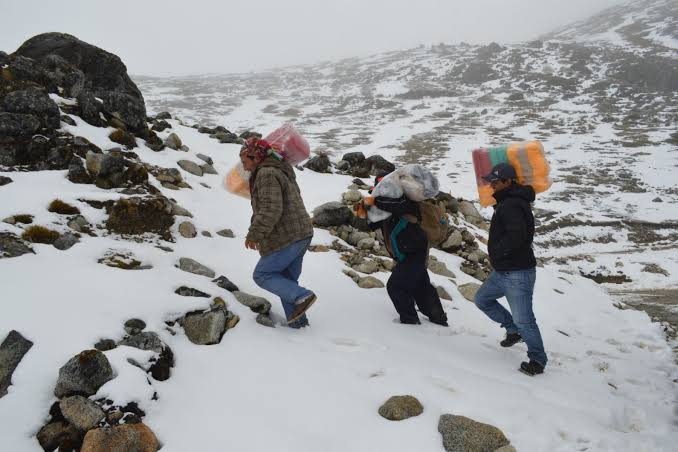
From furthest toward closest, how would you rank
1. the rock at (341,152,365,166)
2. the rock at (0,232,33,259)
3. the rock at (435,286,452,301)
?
the rock at (341,152,365,166), the rock at (435,286,452,301), the rock at (0,232,33,259)

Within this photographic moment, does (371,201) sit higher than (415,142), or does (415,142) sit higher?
(371,201)

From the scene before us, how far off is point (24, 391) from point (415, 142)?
38.0 m

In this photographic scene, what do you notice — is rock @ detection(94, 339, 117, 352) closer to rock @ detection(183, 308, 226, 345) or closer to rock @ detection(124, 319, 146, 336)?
rock @ detection(124, 319, 146, 336)

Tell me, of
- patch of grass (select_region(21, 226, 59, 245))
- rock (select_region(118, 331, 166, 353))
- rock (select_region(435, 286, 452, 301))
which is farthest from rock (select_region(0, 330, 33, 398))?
rock (select_region(435, 286, 452, 301))

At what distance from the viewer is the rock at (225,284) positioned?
16.7 ft

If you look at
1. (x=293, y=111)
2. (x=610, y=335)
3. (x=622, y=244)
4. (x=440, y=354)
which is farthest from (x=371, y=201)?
(x=293, y=111)

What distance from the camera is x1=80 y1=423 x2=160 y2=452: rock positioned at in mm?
2514

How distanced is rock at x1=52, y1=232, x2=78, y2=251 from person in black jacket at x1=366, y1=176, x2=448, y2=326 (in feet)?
11.8

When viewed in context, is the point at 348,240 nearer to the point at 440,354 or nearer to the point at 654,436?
the point at 440,354

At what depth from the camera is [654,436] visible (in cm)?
338

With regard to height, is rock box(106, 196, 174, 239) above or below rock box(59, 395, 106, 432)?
above

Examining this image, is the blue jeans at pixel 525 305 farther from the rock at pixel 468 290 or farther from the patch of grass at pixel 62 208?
the patch of grass at pixel 62 208

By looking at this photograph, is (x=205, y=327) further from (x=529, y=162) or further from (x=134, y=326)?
(x=529, y=162)

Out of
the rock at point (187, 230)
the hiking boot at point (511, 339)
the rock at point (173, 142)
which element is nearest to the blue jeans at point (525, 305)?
the hiking boot at point (511, 339)
